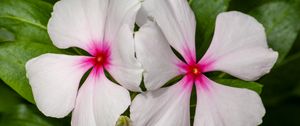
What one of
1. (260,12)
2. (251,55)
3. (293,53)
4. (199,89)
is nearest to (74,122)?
(199,89)

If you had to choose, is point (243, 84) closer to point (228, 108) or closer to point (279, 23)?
point (228, 108)

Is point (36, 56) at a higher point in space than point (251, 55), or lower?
lower

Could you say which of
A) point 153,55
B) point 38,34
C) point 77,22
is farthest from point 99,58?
point 38,34

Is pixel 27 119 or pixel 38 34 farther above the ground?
pixel 38 34

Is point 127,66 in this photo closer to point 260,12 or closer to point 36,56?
point 36,56

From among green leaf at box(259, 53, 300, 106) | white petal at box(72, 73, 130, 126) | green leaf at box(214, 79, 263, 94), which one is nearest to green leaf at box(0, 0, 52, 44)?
white petal at box(72, 73, 130, 126)

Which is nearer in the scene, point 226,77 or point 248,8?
point 226,77

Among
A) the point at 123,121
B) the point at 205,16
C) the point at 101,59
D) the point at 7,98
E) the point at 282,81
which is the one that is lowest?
the point at 7,98
